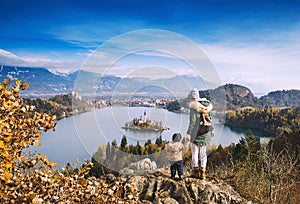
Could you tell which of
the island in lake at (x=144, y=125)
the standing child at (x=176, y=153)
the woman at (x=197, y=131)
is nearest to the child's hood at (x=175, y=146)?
the standing child at (x=176, y=153)

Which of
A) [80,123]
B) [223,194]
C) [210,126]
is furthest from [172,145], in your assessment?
[80,123]

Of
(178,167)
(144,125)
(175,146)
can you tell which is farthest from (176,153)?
(144,125)

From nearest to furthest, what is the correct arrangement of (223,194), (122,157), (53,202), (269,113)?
(53,202) → (223,194) → (122,157) → (269,113)

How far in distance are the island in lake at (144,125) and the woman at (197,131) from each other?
35.0 inches

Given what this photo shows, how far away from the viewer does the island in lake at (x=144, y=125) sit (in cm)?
661

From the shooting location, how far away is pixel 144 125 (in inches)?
274

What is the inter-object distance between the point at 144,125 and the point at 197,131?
155cm

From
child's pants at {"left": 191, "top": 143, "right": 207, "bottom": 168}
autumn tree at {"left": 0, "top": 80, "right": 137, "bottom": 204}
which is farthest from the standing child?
autumn tree at {"left": 0, "top": 80, "right": 137, "bottom": 204}

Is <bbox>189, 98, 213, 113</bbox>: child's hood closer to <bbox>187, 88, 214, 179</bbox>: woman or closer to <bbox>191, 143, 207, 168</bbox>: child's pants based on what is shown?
<bbox>187, 88, 214, 179</bbox>: woman

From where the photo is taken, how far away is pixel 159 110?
23.8 ft

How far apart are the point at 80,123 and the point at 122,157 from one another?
1.48m

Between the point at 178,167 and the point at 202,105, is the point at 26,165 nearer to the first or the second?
the point at 178,167

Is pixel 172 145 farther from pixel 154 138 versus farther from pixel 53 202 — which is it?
pixel 53 202

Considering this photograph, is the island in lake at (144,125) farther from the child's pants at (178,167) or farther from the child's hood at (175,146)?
the child's pants at (178,167)
